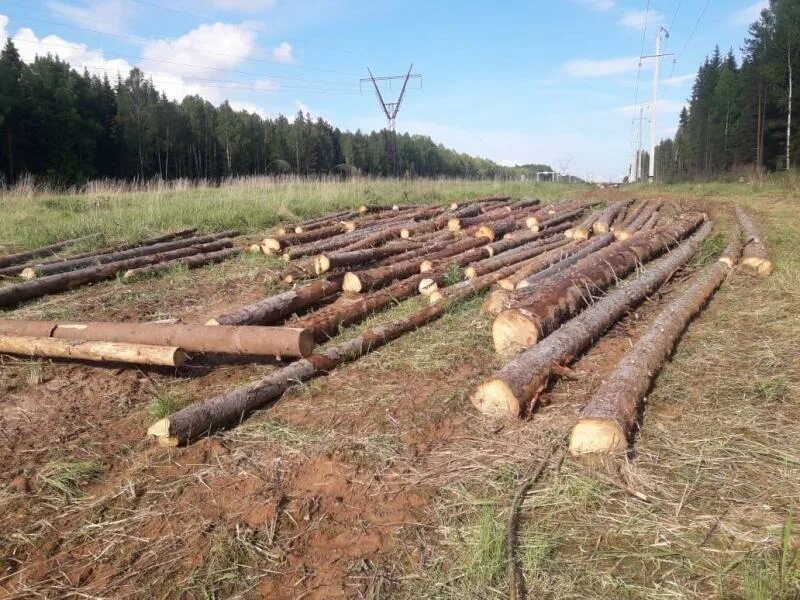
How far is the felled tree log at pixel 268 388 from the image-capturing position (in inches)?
128

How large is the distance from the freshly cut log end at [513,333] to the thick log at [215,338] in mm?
1703

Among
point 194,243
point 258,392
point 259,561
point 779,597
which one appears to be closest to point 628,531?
point 779,597

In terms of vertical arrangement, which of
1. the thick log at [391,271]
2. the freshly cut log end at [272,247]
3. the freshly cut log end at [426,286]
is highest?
the freshly cut log end at [272,247]

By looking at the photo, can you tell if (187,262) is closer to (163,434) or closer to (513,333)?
(163,434)

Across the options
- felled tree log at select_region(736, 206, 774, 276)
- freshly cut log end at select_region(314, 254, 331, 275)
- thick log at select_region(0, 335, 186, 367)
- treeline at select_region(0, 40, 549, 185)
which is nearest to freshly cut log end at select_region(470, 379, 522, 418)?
thick log at select_region(0, 335, 186, 367)

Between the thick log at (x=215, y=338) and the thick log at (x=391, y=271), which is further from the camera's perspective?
the thick log at (x=391, y=271)

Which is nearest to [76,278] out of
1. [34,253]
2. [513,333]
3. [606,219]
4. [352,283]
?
[34,253]

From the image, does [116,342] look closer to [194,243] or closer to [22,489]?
[22,489]

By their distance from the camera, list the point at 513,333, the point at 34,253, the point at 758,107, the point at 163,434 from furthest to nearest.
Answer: the point at 758,107, the point at 34,253, the point at 513,333, the point at 163,434

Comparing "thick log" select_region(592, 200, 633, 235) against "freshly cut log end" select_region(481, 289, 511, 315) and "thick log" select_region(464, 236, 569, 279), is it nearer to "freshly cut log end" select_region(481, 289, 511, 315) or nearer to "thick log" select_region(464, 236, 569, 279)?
"thick log" select_region(464, 236, 569, 279)

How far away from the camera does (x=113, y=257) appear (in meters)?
8.45

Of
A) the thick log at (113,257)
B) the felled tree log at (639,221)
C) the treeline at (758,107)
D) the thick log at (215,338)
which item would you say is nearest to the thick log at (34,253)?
the thick log at (113,257)

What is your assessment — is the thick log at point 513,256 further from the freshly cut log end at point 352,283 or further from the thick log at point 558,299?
the freshly cut log end at point 352,283

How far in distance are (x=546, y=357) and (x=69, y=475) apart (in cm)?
326
